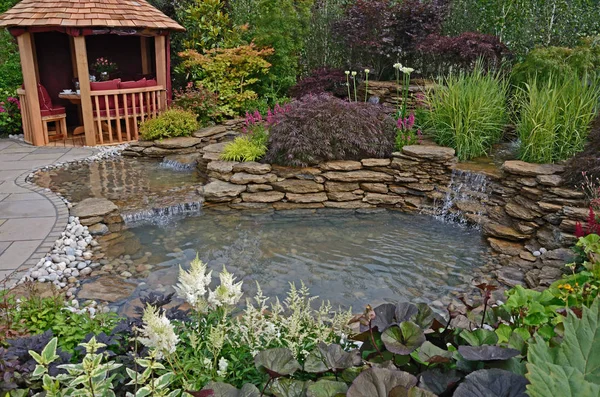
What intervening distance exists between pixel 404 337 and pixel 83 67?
26.2 feet

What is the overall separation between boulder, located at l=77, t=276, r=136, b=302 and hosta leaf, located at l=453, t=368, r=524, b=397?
3256 millimetres

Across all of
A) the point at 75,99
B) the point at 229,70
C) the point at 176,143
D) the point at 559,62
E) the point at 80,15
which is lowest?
the point at 176,143

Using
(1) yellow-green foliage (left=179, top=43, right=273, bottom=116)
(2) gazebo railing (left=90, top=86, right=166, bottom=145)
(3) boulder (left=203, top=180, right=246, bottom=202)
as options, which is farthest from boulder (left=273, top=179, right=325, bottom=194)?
(2) gazebo railing (left=90, top=86, right=166, bottom=145)

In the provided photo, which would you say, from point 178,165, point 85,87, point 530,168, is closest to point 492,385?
point 530,168

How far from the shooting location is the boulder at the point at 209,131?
845 centimetres

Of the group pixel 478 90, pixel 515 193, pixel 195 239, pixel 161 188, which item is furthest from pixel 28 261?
pixel 478 90

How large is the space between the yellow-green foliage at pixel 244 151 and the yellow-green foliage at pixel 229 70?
2767 mm

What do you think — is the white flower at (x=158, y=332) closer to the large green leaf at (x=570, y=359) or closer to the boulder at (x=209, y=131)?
the large green leaf at (x=570, y=359)

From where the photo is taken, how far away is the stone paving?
14.0ft

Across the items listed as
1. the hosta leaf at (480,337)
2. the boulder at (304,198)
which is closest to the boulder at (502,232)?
the boulder at (304,198)

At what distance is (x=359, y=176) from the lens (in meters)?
6.23

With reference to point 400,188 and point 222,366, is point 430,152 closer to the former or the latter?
point 400,188

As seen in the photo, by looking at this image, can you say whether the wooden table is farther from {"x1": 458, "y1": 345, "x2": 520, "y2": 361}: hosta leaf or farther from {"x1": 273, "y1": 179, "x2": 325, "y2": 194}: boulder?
{"x1": 458, "y1": 345, "x2": 520, "y2": 361}: hosta leaf

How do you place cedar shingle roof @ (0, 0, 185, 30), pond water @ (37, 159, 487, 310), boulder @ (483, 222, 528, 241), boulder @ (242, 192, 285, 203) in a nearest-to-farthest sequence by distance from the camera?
1. pond water @ (37, 159, 487, 310)
2. boulder @ (483, 222, 528, 241)
3. boulder @ (242, 192, 285, 203)
4. cedar shingle roof @ (0, 0, 185, 30)
